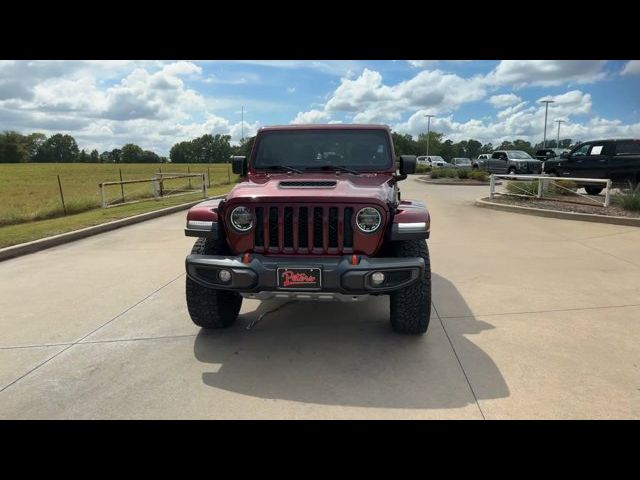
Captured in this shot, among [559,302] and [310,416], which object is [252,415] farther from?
[559,302]

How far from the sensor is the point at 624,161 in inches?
526

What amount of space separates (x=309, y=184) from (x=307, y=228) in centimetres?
52

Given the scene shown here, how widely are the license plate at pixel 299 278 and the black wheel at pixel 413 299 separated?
0.72 meters

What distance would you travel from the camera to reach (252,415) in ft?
8.75

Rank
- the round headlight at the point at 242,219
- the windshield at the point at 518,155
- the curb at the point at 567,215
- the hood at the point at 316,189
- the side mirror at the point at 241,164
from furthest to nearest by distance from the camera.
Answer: the windshield at the point at 518,155
the curb at the point at 567,215
the side mirror at the point at 241,164
the round headlight at the point at 242,219
the hood at the point at 316,189

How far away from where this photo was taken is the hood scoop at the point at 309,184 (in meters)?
3.60

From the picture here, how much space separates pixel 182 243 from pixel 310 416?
575cm

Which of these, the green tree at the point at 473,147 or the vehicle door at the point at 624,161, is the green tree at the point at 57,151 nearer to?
the green tree at the point at 473,147

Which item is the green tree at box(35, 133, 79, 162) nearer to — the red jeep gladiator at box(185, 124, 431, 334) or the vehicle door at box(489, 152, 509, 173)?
the vehicle door at box(489, 152, 509, 173)

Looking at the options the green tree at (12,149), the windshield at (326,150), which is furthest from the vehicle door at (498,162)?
the green tree at (12,149)

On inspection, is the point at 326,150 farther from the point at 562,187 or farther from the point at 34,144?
the point at 34,144

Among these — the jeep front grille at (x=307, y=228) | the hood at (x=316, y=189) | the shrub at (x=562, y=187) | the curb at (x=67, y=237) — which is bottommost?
the curb at (x=67, y=237)
